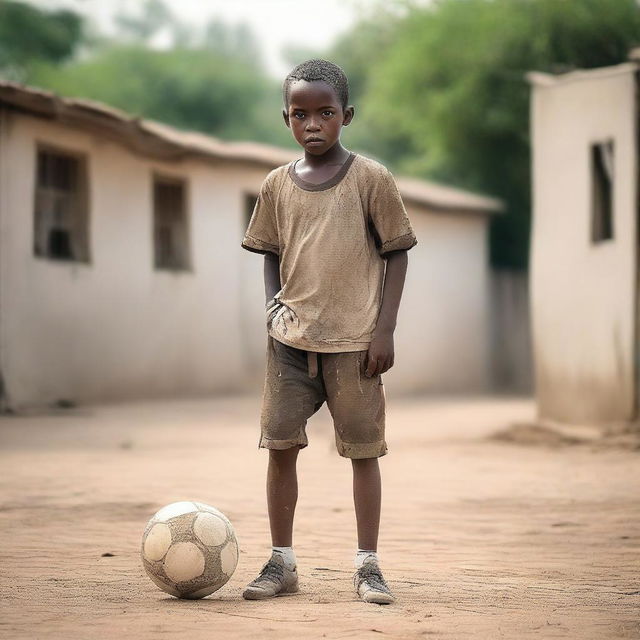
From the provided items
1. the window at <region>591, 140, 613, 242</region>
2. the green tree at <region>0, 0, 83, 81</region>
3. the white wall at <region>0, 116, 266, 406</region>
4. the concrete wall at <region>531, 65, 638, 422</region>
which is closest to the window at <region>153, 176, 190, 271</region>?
the white wall at <region>0, 116, 266, 406</region>

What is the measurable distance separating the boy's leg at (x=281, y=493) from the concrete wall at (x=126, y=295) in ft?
29.3

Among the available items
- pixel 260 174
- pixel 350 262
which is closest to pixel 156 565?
pixel 350 262

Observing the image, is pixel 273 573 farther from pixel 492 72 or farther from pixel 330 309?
pixel 492 72

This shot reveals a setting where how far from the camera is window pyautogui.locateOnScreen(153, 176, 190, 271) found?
52.5ft

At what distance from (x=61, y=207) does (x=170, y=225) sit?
7.74 feet

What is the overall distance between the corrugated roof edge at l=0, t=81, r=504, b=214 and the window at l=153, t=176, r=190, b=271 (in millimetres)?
596

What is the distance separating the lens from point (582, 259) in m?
11.5

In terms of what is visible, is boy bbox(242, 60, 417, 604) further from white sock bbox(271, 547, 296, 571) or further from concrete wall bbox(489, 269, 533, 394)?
concrete wall bbox(489, 269, 533, 394)

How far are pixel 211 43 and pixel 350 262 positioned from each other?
76737 mm

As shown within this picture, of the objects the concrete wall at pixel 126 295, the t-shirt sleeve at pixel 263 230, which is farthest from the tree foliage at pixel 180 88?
the t-shirt sleeve at pixel 263 230

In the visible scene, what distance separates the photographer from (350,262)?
4.11 m

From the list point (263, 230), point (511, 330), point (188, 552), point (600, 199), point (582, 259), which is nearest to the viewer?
point (188, 552)

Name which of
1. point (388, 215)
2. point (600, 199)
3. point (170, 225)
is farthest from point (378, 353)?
point (170, 225)

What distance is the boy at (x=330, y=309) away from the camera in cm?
410
